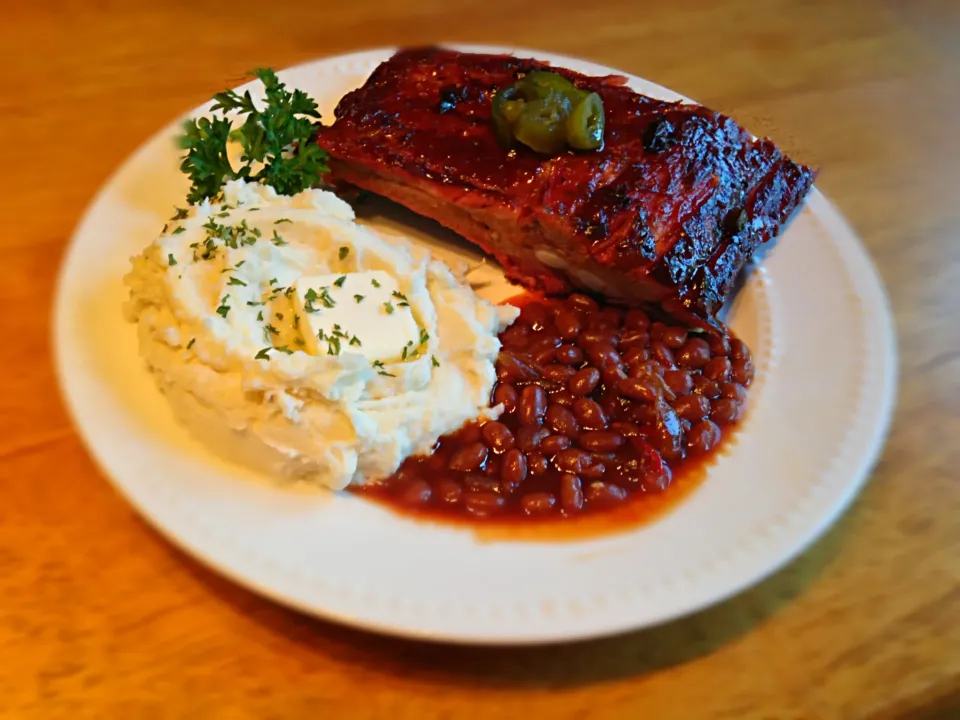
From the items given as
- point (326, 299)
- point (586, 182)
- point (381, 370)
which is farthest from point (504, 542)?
point (586, 182)

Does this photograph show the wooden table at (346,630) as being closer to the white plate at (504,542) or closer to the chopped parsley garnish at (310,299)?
the white plate at (504,542)

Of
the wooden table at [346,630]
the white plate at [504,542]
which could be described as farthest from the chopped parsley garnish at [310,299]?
the wooden table at [346,630]

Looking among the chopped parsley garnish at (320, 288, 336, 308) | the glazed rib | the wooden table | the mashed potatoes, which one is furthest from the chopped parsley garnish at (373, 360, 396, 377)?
the glazed rib

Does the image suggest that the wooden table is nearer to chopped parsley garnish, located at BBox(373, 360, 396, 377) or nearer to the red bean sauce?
the red bean sauce

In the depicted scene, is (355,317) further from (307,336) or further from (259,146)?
(259,146)

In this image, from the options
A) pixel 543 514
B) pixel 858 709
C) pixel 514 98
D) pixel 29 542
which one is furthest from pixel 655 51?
pixel 29 542

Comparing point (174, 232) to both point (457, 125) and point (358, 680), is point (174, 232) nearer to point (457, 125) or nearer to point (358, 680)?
point (457, 125)
